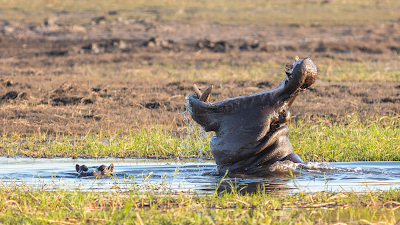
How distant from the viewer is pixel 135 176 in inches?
232

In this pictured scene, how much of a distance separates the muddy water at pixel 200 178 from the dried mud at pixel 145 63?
2.99 meters

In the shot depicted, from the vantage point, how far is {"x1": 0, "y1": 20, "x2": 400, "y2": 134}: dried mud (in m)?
10.6

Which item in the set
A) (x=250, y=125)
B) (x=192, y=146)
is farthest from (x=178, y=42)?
(x=250, y=125)

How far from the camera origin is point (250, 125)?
520 cm

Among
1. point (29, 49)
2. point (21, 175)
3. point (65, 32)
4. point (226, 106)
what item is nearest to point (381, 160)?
point (226, 106)

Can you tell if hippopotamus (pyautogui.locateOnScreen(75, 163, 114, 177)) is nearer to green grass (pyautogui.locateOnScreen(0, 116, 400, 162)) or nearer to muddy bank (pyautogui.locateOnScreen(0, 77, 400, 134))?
green grass (pyautogui.locateOnScreen(0, 116, 400, 162))

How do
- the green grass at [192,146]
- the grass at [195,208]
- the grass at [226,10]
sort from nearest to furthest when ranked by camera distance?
the grass at [195,208], the green grass at [192,146], the grass at [226,10]

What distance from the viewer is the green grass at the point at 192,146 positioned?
7309 millimetres

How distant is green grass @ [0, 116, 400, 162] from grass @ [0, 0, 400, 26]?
21.5 meters

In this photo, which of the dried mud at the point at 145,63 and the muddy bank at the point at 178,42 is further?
the muddy bank at the point at 178,42

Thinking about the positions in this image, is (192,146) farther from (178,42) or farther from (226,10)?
(226,10)

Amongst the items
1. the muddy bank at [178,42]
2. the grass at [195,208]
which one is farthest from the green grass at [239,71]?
the grass at [195,208]

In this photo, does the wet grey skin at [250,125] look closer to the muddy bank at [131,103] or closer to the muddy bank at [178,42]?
the muddy bank at [131,103]

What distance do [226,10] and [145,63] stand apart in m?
16.9
